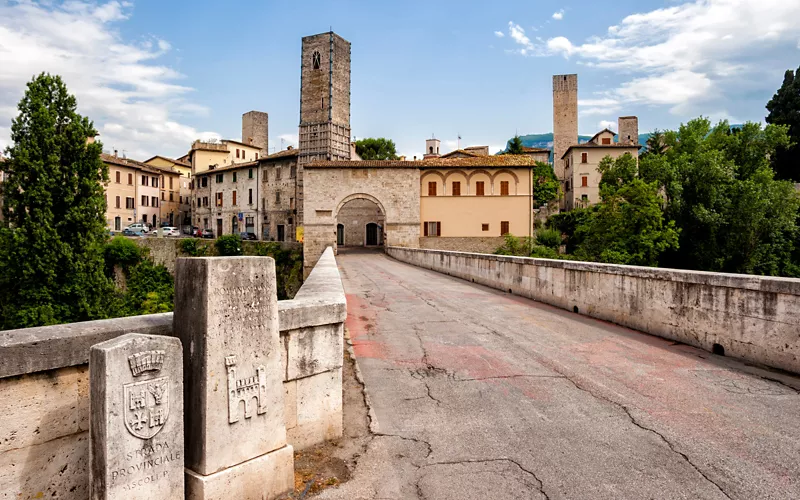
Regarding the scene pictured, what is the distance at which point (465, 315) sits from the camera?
30.7ft

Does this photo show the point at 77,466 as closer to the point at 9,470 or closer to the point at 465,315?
the point at 9,470

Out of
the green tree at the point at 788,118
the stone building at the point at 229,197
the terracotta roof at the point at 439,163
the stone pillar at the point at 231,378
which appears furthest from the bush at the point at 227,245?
the green tree at the point at 788,118

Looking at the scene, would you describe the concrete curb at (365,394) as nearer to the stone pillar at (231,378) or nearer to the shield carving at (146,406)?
the stone pillar at (231,378)

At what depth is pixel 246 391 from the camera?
112 inches

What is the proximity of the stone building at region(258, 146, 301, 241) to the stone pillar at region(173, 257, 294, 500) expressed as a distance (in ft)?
159

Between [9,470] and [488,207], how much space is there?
40840mm

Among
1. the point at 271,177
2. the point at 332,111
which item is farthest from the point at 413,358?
the point at 271,177

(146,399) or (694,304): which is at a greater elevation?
(146,399)

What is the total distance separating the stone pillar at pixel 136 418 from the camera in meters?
2.26

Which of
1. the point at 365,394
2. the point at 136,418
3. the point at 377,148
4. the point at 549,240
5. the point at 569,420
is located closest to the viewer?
the point at 136,418

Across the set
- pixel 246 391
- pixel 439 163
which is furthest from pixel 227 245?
pixel 246 391

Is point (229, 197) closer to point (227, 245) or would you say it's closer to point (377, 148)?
point (227, 245)

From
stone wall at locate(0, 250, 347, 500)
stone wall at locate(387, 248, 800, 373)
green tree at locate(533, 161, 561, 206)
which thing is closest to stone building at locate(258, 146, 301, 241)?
green tree at locate(533, 161, 561, 206)

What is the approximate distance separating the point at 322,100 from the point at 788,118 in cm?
4522
